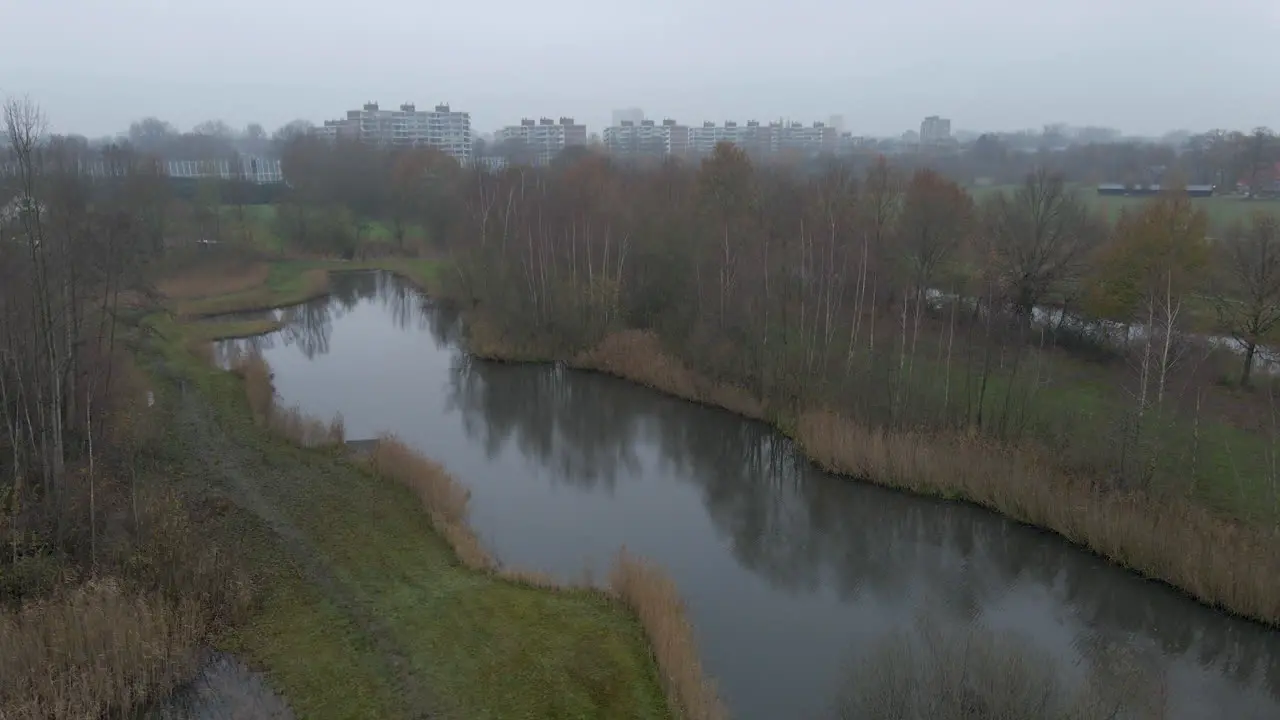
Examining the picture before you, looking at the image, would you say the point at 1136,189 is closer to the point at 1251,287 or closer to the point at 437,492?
the point at 1251,287

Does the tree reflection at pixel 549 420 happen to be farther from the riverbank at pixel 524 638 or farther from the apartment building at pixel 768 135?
the apartment building at pixel 768 135

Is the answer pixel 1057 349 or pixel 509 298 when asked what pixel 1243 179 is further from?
pixel 509 298

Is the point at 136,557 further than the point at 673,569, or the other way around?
the point at 673,569

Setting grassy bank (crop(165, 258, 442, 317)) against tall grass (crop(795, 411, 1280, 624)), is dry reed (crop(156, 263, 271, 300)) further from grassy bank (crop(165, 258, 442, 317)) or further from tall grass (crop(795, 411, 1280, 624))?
tall grass (crop(795, 411, 1280, 624))

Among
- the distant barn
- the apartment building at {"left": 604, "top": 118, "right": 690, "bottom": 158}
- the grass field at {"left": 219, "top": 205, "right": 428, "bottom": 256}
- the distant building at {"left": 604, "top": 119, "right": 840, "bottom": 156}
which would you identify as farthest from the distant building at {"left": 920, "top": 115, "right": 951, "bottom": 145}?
the grass field at {"left": 219, "top": 205, "right": 428, "bottom": 256}

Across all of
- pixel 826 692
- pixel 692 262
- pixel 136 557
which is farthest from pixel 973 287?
pixel 136 557

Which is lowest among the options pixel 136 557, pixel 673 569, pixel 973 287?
pixel 673 569

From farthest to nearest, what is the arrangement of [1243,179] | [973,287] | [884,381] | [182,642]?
[1243,179]
[973,287]
[884,381]
[182,642]
